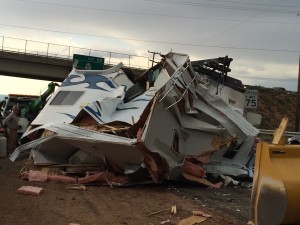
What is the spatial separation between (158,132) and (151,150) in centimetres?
62

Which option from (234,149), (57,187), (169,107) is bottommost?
(57,187)

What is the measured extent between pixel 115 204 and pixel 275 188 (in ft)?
12.5

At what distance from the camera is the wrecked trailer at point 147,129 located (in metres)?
11.4

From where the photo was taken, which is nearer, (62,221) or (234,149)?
(62,221)

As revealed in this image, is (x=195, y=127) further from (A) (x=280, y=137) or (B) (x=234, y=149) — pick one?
(A) (x=280, y=137)

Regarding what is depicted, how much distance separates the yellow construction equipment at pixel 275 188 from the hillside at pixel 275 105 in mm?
64119

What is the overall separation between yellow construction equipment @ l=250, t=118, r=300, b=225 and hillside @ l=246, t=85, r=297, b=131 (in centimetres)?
6412

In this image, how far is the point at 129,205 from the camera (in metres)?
8.91

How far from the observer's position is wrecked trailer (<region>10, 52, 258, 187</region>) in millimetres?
11375

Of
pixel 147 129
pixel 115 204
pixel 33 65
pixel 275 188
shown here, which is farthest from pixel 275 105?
pixel 275 188

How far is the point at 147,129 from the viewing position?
11.0 meters

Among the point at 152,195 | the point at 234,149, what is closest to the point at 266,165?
the point at 152,195

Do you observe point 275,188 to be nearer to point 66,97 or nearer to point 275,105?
point 66,97

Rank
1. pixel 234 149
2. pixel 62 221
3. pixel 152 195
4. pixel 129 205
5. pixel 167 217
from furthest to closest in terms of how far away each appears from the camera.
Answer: pixel 234 149 → pixel 152 195 → pixel 129 205 → pixel 167 217 → pixel 62 221
